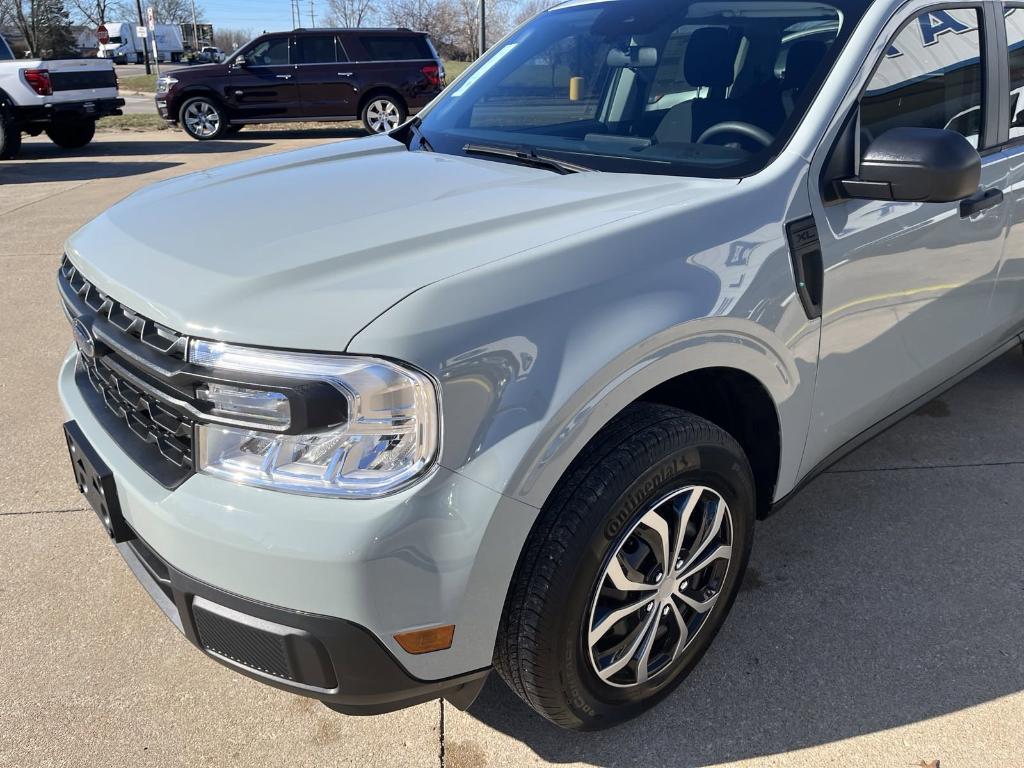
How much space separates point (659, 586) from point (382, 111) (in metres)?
14.2

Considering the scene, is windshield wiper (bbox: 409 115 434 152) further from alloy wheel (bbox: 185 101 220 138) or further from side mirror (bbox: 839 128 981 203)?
alloy wheel (bbox: 185 101 220 138)

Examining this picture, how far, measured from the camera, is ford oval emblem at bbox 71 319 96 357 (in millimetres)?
2043

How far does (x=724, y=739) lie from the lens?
83.5 inches

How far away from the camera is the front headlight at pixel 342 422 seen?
1.55 metres

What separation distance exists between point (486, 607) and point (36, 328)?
4.41 meters

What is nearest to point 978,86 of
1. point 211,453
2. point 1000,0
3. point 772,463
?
point 1000,0

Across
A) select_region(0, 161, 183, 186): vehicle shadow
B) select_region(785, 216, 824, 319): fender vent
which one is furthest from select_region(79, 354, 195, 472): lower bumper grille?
select_region(0, 161, 183, 186): vehicle shadow

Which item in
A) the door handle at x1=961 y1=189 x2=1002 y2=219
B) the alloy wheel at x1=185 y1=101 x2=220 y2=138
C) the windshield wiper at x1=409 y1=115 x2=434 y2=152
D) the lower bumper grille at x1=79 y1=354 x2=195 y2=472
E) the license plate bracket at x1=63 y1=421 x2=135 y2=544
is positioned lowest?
the alloy wheel at x1=185 y1=101 x2=220 y2=138

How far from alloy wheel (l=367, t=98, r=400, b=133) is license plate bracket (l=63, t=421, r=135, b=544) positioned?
13587mm

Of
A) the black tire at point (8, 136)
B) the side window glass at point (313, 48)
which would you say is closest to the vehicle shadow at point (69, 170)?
the black tire at point (8, 136)

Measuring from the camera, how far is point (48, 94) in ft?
39.8

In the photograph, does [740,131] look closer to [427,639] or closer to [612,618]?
[612,618]

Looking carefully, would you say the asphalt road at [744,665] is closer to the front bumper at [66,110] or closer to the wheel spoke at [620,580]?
A: the wheel spoke at [620,580]

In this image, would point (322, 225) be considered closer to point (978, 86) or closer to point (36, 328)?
point (978, 86)
